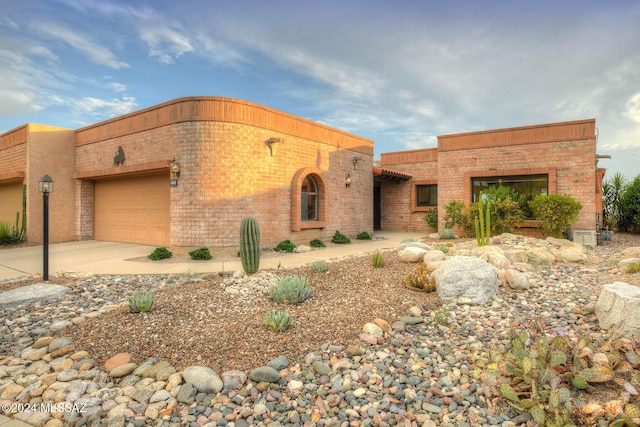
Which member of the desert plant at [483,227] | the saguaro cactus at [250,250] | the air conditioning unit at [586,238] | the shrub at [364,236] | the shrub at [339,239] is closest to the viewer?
the saguaro cactus at [250,250]

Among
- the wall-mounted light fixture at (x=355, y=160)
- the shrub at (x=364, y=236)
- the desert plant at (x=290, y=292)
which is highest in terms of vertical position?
→ the wall-mounted light fixture at (x=355, y=160)

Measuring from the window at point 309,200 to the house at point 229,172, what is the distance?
39 mm

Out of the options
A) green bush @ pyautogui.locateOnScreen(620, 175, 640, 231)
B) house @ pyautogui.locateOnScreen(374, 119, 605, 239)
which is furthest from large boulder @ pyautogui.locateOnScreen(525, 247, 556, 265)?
green bush @ pyautogui.locateOnScreen(620, 175, 640, 231)

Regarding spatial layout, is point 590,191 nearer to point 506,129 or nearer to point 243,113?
point 506,129

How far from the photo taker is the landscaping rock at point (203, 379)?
9.50 ft

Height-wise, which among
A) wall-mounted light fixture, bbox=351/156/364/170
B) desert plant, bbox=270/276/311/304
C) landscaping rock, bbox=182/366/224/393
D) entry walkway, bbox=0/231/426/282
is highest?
wall-mounted light fixture, bbox=351/156/364/170

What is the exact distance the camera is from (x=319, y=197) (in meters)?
12.8

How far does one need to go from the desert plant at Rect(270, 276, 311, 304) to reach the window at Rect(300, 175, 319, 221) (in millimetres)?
7257

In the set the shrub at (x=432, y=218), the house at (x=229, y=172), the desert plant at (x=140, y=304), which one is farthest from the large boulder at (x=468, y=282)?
the shrub at (x=432, y=218)

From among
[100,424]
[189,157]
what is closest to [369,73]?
[189,157]

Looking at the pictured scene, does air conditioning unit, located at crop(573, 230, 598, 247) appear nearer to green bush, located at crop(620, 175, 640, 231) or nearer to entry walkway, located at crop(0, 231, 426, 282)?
green bush, located at crop(620, 175, 640, 231)

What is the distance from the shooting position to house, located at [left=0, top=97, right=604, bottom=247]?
9.79 m

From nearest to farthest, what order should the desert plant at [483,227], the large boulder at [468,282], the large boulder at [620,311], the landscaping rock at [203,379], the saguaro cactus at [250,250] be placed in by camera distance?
the landscaping rock at [203,379] < the large boulder at [620,311] < the large boulder at [468,282] < the saguaro cactus at [250,250] < the desert plant at [483,227]

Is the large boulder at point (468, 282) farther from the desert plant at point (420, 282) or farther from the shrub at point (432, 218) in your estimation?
the shrub at point (432, 218)
